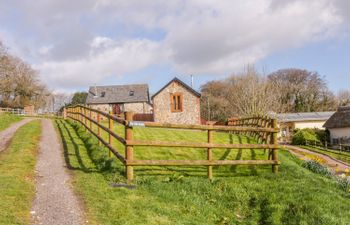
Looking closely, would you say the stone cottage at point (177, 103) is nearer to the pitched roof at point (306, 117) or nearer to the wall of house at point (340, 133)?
the wall of house at point (340, 133)

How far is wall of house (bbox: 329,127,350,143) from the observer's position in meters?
49.2

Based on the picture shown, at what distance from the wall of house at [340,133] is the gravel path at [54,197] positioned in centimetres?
4693

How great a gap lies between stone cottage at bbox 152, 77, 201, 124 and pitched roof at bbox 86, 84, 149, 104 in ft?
58.4

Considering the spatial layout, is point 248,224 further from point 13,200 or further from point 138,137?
point 138,137

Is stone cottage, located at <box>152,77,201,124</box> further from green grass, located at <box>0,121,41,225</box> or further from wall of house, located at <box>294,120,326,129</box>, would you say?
wall of house, located at <box>294,120,326,129</box>

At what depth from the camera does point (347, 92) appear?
85.0m

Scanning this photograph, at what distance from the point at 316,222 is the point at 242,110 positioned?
26.6 metres

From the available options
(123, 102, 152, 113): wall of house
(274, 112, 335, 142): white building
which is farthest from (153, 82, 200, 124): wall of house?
(274, 112, 335, 142): white building

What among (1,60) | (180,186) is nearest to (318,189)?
(180,186)

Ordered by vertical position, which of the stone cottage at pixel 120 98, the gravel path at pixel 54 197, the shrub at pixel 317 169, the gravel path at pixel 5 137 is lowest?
the shrub at pixel 317 169

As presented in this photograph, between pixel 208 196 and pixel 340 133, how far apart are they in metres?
48.1

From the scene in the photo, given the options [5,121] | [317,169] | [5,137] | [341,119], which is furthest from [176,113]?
[341,119]

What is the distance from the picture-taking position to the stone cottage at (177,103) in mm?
34969

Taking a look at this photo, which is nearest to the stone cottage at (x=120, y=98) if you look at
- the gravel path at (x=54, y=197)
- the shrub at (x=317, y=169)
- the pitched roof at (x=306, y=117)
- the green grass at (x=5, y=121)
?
the green grass at (x=5, y=121)
